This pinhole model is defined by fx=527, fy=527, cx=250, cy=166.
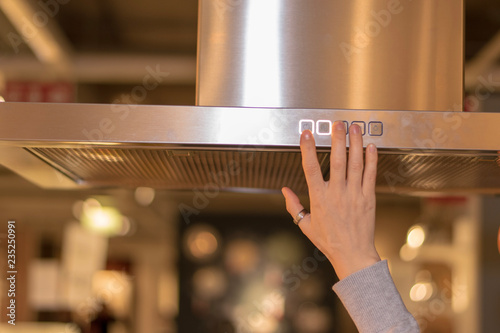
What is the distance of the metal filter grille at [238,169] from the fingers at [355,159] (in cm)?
6

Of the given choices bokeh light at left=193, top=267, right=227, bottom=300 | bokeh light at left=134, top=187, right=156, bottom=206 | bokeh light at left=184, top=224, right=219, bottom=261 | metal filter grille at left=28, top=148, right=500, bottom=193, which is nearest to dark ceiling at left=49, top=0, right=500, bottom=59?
bokeh light at left=134, top=187, right=156, bottom=206

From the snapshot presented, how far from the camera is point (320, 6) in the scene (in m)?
0.97

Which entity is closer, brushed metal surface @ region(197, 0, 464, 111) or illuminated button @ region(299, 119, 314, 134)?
illuminated button @ region(299, 119, 314, 134)

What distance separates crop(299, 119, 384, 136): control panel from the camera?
31.7 inches

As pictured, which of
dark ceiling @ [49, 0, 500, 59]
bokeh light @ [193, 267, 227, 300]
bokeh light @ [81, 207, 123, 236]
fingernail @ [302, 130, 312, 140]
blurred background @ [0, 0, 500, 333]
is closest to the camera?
fingernail @ [302, 130, 312, 140]

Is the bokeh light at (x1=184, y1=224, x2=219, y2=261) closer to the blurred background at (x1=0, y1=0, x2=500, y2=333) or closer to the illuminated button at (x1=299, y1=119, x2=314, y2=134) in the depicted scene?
the blurred background at (x1=0, y1=0, x2=500, y2=333)

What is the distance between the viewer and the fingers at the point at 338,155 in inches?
31.2

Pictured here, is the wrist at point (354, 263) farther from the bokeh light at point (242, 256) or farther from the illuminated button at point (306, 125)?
the bokeh light at point (242, 256)

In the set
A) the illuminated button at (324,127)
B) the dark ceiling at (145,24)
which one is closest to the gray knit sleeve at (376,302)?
the illuminated button at (324,127)

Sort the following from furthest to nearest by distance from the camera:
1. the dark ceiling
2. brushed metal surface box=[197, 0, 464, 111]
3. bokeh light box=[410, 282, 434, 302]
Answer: bokeh light box=[410, 282, 434, 302]
the dark ceiling
brushed metal surface box=[197, 0, 464, 111]

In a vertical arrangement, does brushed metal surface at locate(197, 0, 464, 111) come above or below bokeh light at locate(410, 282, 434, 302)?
above

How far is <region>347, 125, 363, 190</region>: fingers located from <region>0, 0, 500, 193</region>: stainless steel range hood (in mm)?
24

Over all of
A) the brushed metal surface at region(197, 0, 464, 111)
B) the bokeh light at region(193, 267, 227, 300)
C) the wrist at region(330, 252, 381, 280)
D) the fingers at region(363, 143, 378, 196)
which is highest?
the brushed metal surface at region(197, 0, 464, 111)

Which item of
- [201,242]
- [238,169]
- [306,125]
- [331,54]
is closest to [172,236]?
[201,242]
